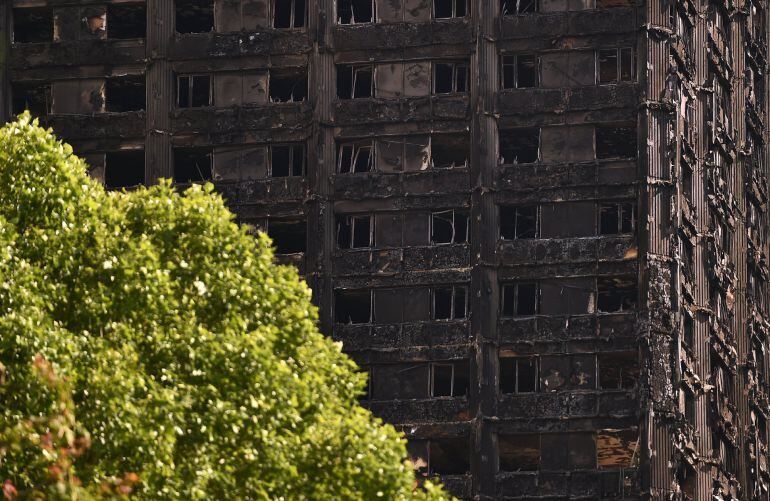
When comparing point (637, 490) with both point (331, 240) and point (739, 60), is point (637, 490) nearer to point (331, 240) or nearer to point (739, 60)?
point (331, 240)

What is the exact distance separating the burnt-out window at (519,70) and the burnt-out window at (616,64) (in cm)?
270

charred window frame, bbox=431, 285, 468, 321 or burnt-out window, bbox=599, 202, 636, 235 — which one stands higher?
burnt-out window, bbox=599, 202, 636, 235

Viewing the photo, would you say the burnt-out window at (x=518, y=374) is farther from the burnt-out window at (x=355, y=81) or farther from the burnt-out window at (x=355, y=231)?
the burnt-out window at (x=355, y=81)

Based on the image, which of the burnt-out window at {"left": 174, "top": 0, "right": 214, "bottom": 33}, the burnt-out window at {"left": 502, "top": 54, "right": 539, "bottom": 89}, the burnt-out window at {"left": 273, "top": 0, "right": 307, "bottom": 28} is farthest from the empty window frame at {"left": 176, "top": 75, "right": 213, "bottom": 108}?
the burnt-out window at {"left": 502, "top": 54, "right": 539, "bottom": 89}

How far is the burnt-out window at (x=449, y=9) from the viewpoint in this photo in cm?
9581

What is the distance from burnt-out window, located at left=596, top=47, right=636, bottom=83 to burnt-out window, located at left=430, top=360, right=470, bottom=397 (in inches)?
492

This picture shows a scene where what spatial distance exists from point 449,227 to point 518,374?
648 cm

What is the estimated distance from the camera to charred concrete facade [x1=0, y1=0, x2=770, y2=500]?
91.6 metres

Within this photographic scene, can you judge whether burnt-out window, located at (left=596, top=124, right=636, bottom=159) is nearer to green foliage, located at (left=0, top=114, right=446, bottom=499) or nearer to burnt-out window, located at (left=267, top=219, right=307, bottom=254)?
burnt-out window, located at (left=267, top=219, right=307, bottom=254)

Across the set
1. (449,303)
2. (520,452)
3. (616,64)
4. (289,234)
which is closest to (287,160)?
(289,234)

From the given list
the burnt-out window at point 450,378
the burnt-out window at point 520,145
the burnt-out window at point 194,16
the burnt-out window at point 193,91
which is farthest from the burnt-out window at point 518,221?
the burnt-out window at point 194,16

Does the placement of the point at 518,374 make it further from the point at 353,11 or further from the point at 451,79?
the point at 353,11

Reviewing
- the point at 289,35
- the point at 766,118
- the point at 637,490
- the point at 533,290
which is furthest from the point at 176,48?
the point at 766,118

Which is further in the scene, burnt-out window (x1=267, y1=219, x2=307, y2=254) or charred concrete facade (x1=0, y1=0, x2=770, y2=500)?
burnt-out window (x1=267, y1=219, x2=307, y2=254)
